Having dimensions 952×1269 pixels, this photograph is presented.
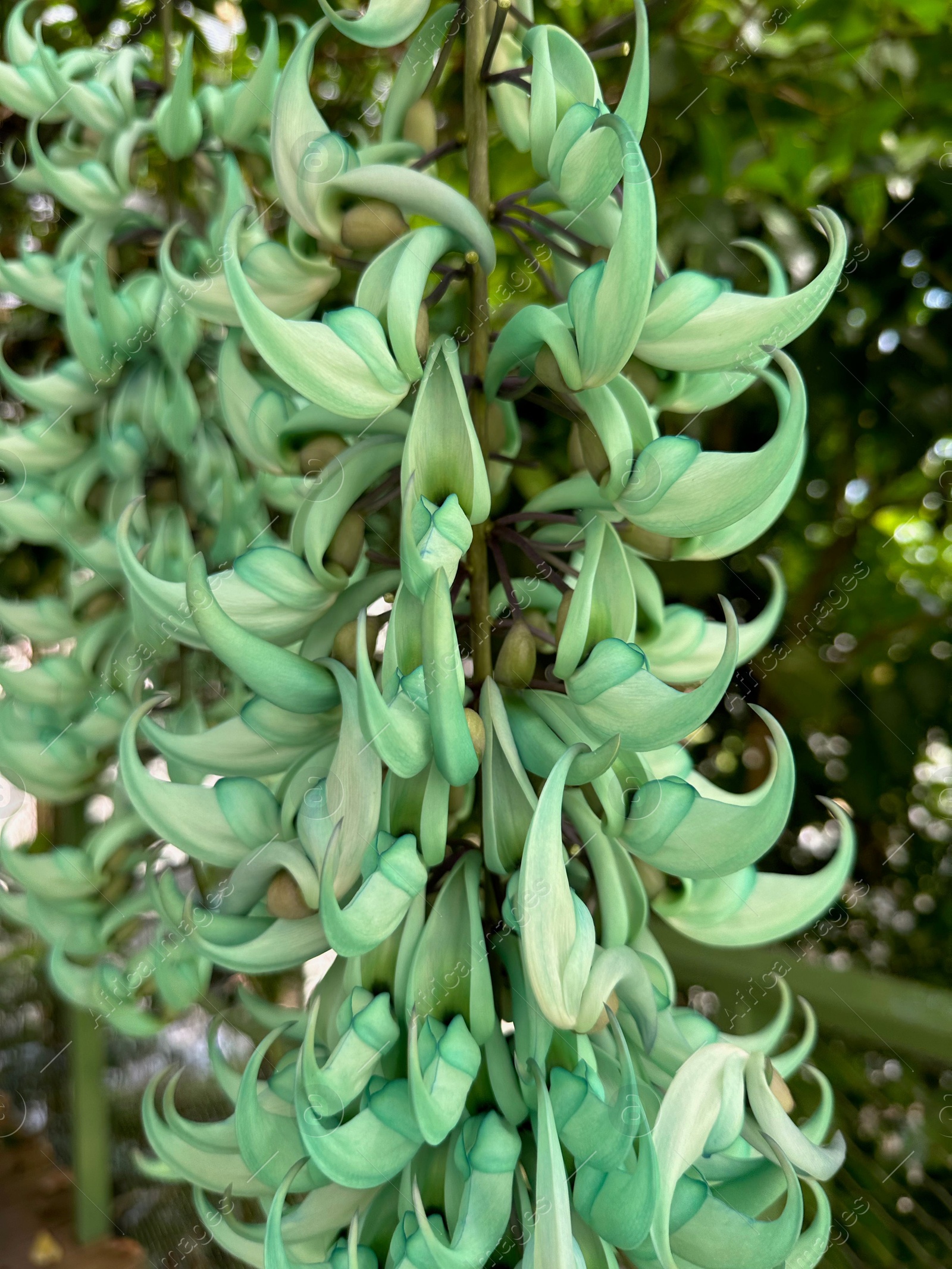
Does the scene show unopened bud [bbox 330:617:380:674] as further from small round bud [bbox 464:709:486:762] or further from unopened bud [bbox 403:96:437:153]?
unopened bud [bbox 403:96:437:153]

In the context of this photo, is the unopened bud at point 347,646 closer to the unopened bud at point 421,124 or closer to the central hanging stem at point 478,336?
the central hanging stem at point 478,336

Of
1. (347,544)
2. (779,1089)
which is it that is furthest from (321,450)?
(779,1089)

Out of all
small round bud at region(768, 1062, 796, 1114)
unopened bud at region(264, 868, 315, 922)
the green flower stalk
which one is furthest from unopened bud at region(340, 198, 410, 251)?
small round bud at region(768, 1062, 796, 1114)

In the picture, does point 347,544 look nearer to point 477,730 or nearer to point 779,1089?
point 477,730

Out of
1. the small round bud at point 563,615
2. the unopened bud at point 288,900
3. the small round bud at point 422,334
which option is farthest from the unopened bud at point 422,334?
the unopened bud at point 288,900

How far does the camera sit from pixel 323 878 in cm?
35

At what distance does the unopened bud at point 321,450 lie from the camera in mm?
473

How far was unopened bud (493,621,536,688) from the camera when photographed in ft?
1.42

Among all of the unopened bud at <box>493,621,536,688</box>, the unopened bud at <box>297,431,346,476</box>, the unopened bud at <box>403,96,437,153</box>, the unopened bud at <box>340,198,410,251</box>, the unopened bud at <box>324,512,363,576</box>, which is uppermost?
the unopened bud at <box>403,96,437,153</box>

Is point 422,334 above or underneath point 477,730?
above

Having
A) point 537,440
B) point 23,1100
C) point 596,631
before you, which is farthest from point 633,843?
point 23,1100

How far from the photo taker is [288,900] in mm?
418

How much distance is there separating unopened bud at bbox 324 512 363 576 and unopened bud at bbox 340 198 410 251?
116mm

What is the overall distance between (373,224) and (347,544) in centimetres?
14
